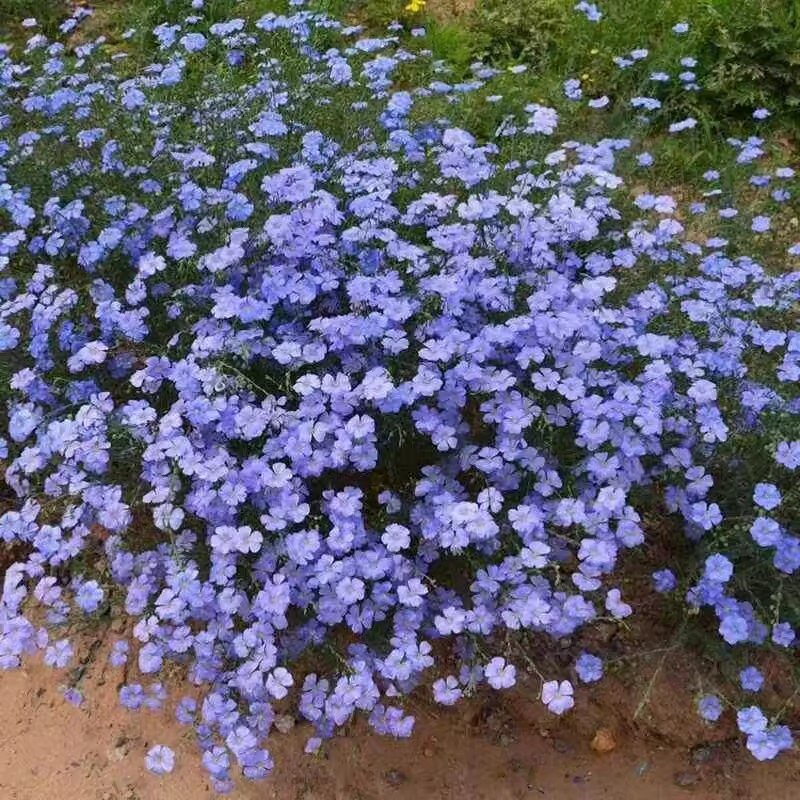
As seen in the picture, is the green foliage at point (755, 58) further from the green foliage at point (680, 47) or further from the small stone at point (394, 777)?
the small stone at point (394, 777)

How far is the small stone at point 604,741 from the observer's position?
2799mm

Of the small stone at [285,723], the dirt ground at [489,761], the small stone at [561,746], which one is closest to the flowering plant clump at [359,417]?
the small stone at [285,723]

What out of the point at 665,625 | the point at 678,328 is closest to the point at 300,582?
the point at 665,625

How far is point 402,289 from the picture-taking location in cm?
284

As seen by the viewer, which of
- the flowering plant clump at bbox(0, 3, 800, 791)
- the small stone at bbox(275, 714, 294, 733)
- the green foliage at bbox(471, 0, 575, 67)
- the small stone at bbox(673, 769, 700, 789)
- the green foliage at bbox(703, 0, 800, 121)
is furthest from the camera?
the green foliage at bbox(471, 0, 575, 67)

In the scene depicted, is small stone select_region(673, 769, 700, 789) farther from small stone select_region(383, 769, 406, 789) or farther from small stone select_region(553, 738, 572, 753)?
small stone select_region(383, 769, 406, 789)

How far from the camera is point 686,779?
2.75m

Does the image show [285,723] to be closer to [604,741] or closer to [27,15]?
[604,741]

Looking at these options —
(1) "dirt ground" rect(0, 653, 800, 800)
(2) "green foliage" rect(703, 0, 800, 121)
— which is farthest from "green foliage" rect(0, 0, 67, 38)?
(1) "dirt ground" rect(0, 653, 800, 800)

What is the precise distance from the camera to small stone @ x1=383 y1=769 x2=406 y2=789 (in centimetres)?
279

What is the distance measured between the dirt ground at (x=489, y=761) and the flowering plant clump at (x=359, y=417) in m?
0.17

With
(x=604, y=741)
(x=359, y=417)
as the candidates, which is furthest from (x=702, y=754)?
(x=359, y=417)

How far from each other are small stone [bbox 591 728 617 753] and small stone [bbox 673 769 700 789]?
194mm

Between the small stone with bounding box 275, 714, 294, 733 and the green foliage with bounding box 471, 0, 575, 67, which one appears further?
the green foliage with bounding box 471, 0, 575, 67
